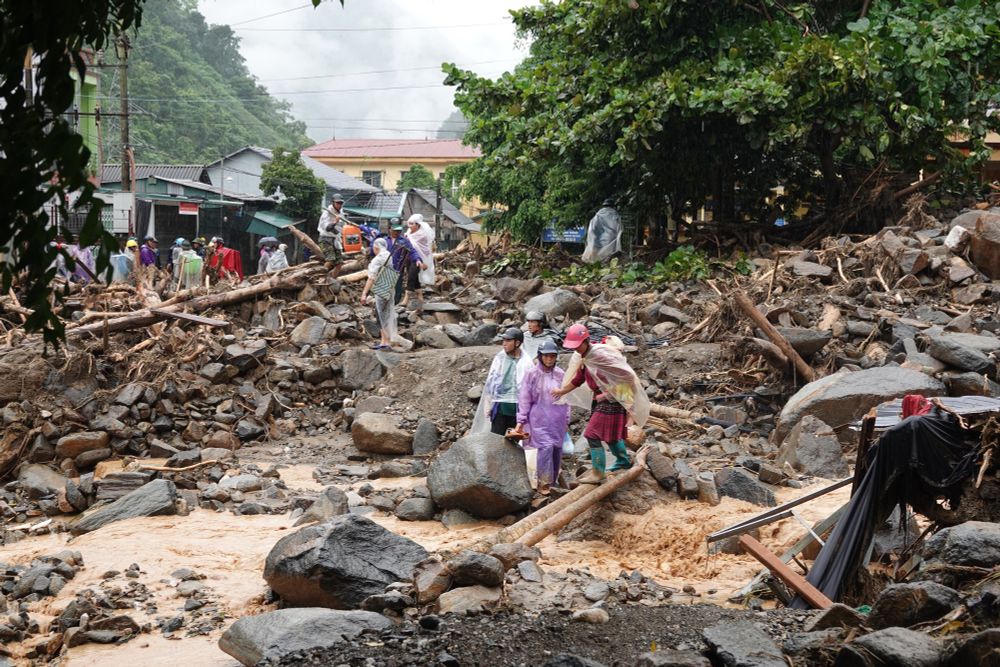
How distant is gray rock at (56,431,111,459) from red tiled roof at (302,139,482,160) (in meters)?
42.6

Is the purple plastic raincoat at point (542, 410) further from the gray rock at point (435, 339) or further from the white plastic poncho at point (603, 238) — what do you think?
the white plastic poncho at point (603, 238)

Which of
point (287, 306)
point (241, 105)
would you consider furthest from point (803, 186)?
point (241, 105)

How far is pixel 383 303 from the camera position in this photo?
13.5 metres

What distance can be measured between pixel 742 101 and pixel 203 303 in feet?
28.4

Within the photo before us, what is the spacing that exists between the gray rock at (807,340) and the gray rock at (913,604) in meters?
7.29

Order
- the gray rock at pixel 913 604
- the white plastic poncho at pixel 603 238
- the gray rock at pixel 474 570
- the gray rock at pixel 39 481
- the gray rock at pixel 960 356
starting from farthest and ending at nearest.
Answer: the white plastic poncho at pixel 603 238 < the gray rock at pixel 960 356 < the gray rock at pixel 39 481 < the gray rock at pixel 474 570 < the gray rock at pixel 913 604

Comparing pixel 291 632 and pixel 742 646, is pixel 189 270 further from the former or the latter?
pixel 742 646

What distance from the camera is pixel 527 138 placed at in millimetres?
17812

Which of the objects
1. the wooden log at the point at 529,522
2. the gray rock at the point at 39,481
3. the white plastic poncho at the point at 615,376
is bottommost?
the gray rock at the point at 39,481

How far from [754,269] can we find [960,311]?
12.0 ft

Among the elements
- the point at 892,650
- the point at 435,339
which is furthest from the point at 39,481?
the point at 892,650

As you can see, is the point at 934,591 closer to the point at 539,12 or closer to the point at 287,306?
the point at 287,306

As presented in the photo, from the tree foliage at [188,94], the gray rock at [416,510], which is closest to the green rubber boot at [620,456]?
the gray rock at [416,510]

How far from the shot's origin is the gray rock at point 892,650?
407cm
